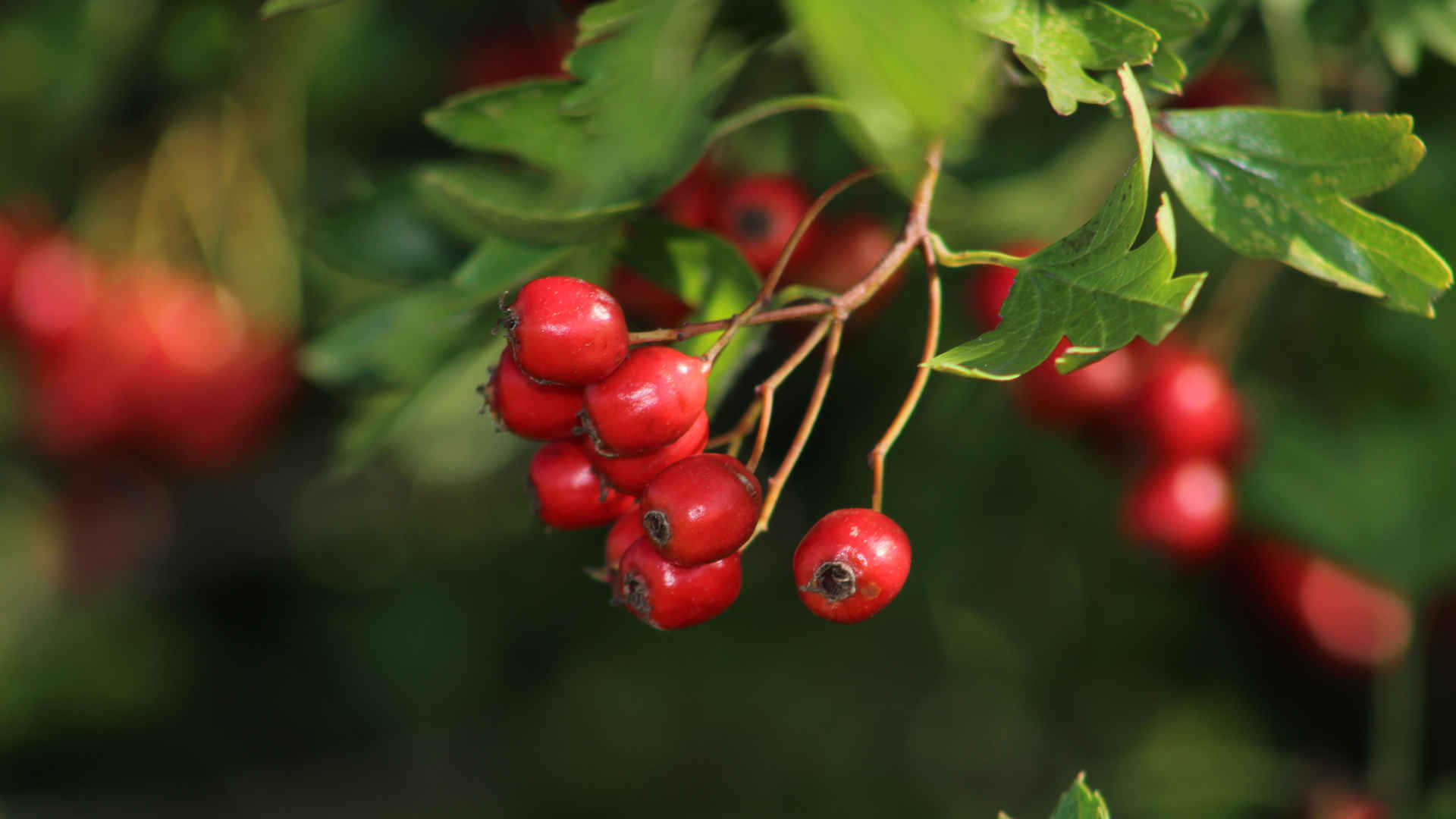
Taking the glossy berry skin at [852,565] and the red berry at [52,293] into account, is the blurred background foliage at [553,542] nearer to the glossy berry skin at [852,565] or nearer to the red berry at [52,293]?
the red berry at [52,293]

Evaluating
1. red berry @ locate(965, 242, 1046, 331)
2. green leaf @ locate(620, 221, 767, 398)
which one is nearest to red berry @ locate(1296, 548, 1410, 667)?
red berry @ locate(965, 242, 1046, 331)

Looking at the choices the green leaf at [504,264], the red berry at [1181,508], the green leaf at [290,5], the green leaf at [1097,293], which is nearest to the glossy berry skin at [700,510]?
the green leaf at [1097,293]

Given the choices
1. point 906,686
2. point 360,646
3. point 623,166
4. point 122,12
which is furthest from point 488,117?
point 360,646

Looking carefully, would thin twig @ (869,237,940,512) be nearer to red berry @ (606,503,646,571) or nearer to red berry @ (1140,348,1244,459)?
red berry @ (606,503,646,571)

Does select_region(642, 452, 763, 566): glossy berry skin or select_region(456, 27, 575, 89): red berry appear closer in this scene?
select_region(642, 452, 763, 566): glossy berry skin

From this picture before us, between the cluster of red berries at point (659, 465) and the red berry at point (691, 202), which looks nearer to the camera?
the cluster of red berries at point (659, 465)

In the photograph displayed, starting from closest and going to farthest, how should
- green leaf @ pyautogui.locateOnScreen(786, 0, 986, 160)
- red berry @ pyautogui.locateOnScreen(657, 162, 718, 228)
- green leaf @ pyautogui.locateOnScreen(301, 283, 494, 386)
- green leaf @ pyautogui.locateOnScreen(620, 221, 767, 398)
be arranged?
1. green leaf @ pyautogui.locateOnScreen(786, 0, 986, 160)
2. green leaf @ pyautogui.locateOnScreen(620, 221, 767, 398)
3. green leaf @ pyautogui.locateOnScreen(301, 283, 494, 386)
4. red berry @ pyautogui.locateOnScreen(657, 162, 718, 228)
